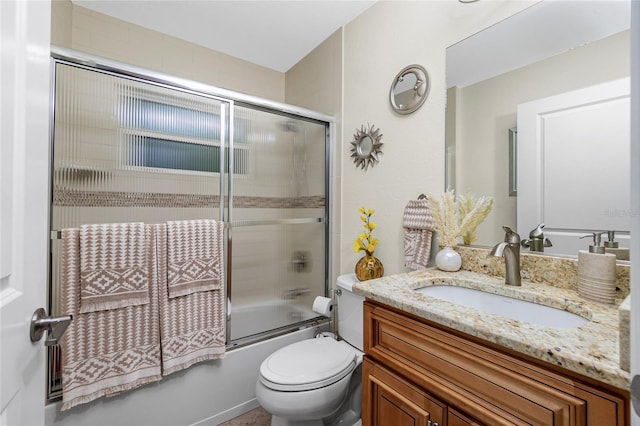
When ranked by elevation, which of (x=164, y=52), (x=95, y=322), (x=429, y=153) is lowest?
(x=95, y=322)

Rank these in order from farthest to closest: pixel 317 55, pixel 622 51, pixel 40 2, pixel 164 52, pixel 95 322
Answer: pixel 317 55
pixel 164 52
pixel 95 322
pixel 622 51
pixel 40 2

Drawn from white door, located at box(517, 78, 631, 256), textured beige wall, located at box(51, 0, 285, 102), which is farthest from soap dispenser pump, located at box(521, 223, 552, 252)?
textured beige wall, located at box(51, 0, 285, 102)

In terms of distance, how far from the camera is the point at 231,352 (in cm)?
162

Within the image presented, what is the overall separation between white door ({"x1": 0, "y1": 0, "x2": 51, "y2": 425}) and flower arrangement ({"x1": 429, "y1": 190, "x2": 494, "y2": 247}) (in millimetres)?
1304

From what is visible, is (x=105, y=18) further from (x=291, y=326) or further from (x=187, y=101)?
(x=291, y=326)

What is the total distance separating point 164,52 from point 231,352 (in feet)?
7.00

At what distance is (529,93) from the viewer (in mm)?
1124

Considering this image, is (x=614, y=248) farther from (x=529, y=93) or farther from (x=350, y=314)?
(x=350, y=314)

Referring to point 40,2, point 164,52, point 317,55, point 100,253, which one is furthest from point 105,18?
point 40,2

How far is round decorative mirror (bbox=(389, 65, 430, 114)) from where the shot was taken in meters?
1.45

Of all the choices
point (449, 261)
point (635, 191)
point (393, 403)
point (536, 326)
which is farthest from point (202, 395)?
point (635, 191)

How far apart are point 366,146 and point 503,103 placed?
2.53ft

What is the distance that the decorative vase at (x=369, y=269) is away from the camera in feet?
5.21

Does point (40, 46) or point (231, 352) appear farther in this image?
point (231, 352)
